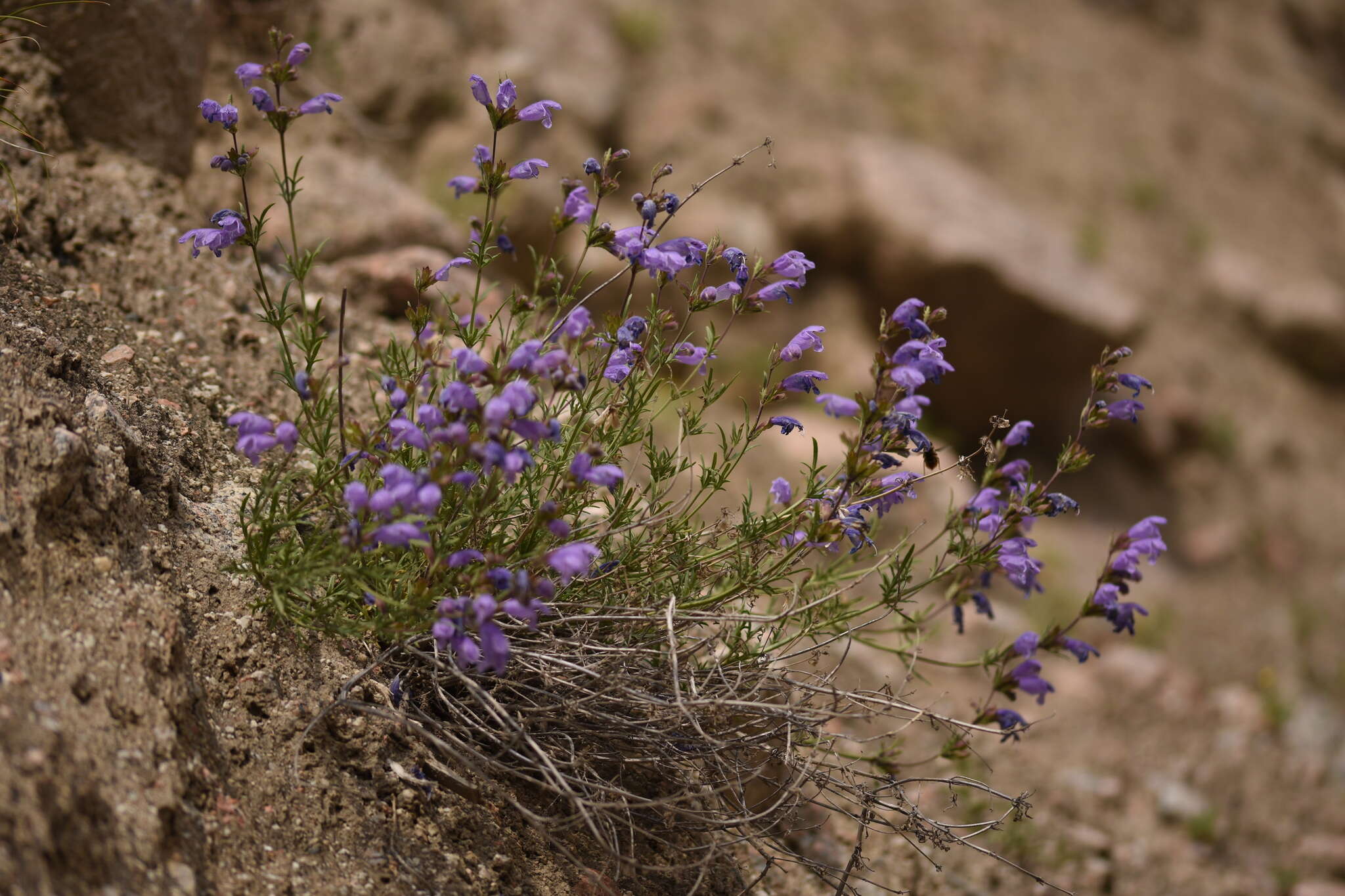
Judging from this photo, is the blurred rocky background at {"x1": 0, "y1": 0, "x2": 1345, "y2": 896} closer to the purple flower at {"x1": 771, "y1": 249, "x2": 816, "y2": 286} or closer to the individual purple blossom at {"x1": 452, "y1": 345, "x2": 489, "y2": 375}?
the individual purple blossom at {"x1": 452, "y1": 345, "x2": 489, "y2": 375}

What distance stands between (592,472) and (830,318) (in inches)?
244

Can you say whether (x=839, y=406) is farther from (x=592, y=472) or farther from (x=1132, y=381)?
(x=1132, y=381)

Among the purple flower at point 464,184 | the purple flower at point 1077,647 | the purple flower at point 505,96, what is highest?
the purple flower at point 505,96

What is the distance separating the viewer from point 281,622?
102 inches

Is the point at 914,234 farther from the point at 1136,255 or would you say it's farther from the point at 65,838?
the point at 65,838

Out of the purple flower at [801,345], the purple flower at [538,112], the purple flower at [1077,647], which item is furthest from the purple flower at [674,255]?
the purple flower at [1077,647]

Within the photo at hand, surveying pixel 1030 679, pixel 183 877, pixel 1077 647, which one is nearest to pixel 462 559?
pixel 183 877

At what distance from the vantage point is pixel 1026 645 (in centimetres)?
293

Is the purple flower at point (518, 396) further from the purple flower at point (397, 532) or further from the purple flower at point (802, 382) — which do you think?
the purple flower at point (802, 382)

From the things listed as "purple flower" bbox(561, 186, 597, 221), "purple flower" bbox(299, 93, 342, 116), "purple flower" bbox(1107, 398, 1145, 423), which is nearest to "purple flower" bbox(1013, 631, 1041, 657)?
"purple flower" bbox(1107, 398, 1145, 423)

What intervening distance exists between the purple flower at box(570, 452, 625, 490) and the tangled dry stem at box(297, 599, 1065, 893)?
1.22ft

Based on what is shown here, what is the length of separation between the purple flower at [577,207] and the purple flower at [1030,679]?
190 centimetres

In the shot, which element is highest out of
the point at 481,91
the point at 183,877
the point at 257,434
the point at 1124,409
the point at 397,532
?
the point at 1124,409

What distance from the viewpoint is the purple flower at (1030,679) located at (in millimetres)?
2965
